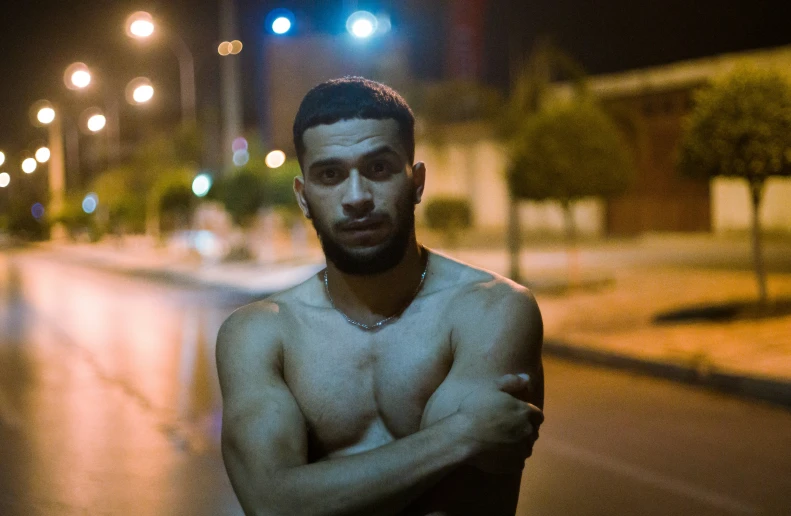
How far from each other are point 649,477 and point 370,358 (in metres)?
4.25

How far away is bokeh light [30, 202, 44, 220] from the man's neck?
7562 centimetres

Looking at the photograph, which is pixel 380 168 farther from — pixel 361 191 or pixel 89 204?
pixel 89 204

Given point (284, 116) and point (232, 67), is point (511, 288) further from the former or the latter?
point (284, 116)

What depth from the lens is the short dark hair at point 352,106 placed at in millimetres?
2160

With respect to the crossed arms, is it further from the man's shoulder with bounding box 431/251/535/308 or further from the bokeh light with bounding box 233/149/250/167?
the bokeh light with bounding box 233/149/250/167

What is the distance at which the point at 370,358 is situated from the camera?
7.34 ft

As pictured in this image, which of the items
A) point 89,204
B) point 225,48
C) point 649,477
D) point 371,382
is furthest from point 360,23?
point 89,204

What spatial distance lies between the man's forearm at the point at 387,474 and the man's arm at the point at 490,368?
63mm

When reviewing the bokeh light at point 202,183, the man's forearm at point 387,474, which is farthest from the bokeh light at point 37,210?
the man's forearm at point 387,474

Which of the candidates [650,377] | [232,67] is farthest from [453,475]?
[232,67]

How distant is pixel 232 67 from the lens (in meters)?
27.3

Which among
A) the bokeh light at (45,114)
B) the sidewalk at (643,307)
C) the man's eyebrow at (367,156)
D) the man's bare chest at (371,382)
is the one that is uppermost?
the bokeh light at (45,114)

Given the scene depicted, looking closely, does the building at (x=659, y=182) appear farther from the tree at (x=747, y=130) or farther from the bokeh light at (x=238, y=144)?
the tree at (x=747, y=130)

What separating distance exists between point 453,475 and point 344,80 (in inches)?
33.4
